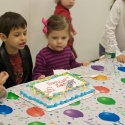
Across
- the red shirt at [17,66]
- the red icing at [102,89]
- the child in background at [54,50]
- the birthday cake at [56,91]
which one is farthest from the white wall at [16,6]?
the red icing at [102,89]

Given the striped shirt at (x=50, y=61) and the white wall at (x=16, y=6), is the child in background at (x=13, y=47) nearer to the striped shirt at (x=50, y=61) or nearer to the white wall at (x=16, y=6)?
the striped shirt at (x=50, y=61)

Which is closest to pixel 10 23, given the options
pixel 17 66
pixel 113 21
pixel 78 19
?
pixel 17 66

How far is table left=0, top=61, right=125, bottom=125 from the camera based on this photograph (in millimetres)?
1114

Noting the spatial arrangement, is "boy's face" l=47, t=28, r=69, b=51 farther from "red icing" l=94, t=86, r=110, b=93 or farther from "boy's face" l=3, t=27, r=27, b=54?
"red icing" l=94, t=86, r=110, b=93

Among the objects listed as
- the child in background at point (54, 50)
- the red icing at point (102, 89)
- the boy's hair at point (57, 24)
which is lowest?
the red icing at point (102, 89)

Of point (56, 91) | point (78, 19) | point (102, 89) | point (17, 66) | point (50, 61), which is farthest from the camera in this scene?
point (78, 19)

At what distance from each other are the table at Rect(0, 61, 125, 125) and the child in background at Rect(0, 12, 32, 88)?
0.30m

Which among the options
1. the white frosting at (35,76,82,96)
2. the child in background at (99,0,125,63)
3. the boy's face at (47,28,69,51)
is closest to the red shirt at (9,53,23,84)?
the boy's face at (47,28,69,51)

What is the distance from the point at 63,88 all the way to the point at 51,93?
0.09m

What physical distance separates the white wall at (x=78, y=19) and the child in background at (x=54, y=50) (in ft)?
3.00

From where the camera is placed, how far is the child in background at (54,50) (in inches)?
70.6

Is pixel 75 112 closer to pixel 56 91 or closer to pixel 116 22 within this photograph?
pixel 56 91

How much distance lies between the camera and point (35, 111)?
1.18 metres

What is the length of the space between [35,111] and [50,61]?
734 mm
